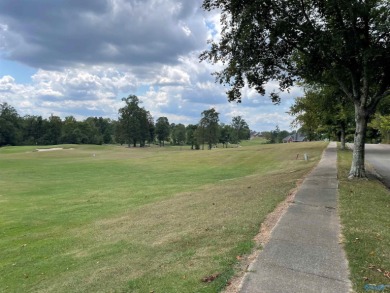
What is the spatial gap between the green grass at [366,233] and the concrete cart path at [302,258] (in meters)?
0.18

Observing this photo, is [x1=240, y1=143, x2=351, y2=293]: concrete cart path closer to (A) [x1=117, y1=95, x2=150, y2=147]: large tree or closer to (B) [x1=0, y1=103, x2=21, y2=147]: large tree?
(A) [x1=117, y1=95, x2=150, y2=147]: large tree

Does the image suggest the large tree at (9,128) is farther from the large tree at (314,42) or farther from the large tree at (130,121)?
the large tree at (314,42)

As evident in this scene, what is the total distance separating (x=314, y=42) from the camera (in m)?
15.3

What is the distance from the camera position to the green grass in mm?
5672

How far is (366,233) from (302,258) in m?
2.41

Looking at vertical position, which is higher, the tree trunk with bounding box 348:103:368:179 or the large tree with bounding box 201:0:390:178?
the large tree with bounding box 201:0:390:178

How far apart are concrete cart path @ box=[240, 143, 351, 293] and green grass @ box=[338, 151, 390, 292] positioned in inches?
7.1

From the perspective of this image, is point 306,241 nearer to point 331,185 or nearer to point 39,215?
point 331,185

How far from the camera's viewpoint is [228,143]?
167 metres

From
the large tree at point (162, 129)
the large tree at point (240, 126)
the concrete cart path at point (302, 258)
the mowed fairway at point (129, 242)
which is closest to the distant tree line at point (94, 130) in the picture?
the large tree at point (162, 129)

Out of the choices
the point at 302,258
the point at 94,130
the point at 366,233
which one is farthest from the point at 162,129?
the point at 302,258

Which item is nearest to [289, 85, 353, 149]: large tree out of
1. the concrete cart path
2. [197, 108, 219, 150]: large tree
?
the concrete cart path

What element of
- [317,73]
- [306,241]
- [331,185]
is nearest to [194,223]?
[306,241]

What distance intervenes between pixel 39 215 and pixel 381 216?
12.1 meters
